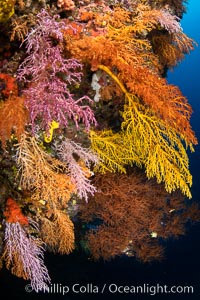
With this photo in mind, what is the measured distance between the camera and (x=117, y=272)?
4656 mm

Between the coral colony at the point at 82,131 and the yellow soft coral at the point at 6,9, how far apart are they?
0.04 ft

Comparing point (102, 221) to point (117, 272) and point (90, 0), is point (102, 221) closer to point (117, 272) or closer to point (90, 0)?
point (117, 272)

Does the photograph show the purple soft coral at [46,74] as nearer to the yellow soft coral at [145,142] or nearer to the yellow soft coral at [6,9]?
the yellow soft coral at [6,9]

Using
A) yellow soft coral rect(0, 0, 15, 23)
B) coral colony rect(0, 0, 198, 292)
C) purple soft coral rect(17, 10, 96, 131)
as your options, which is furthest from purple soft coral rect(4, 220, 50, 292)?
yellow soft coral rect(0, 0, 15, 23)

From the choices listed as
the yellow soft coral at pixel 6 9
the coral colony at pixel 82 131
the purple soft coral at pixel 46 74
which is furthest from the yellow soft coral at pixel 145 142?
→ the yellow soft coral at pixel 6 9

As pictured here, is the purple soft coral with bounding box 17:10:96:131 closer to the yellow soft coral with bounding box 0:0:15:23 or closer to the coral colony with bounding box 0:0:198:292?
the coral colony with bounding box 0:0:198:292

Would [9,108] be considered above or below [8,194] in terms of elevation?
above

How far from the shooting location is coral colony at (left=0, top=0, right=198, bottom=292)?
3.64m

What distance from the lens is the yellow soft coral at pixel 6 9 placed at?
10.5ft

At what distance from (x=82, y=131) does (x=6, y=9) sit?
196 centimetres

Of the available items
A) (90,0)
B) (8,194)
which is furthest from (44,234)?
(90,0)

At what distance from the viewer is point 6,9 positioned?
327cm

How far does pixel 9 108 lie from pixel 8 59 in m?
0.76

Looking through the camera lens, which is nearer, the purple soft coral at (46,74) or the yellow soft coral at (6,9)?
the yellow soft coral at (6,9)
